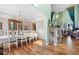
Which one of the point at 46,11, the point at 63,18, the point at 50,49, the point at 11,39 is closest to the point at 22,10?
the point at 46,11

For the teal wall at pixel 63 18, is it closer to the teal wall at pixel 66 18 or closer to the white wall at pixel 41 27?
the teal wall at pixel 66 18

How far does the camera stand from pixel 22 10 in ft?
7.15

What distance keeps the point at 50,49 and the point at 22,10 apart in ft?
2.71

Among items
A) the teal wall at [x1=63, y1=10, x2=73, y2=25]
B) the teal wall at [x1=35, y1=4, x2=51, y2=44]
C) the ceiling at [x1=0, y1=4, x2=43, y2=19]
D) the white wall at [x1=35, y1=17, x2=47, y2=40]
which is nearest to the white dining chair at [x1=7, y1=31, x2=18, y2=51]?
the ceiling at [x1=0, y1=4, x2=43, y2=19]

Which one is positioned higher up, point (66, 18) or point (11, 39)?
point (66, 18)

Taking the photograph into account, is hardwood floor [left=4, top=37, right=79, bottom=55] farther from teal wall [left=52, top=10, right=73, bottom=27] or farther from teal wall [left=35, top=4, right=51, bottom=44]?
teal wall [left=52, top=10, right=73, bottom=27]

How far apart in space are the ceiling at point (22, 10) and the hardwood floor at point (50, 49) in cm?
48

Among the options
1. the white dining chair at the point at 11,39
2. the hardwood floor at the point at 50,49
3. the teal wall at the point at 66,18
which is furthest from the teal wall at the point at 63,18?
the white dining chair at the point at 11,39

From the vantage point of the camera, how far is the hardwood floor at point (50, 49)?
2.20m

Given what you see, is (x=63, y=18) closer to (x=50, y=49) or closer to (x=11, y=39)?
(x=50, y=49)

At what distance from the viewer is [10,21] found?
2121mm
